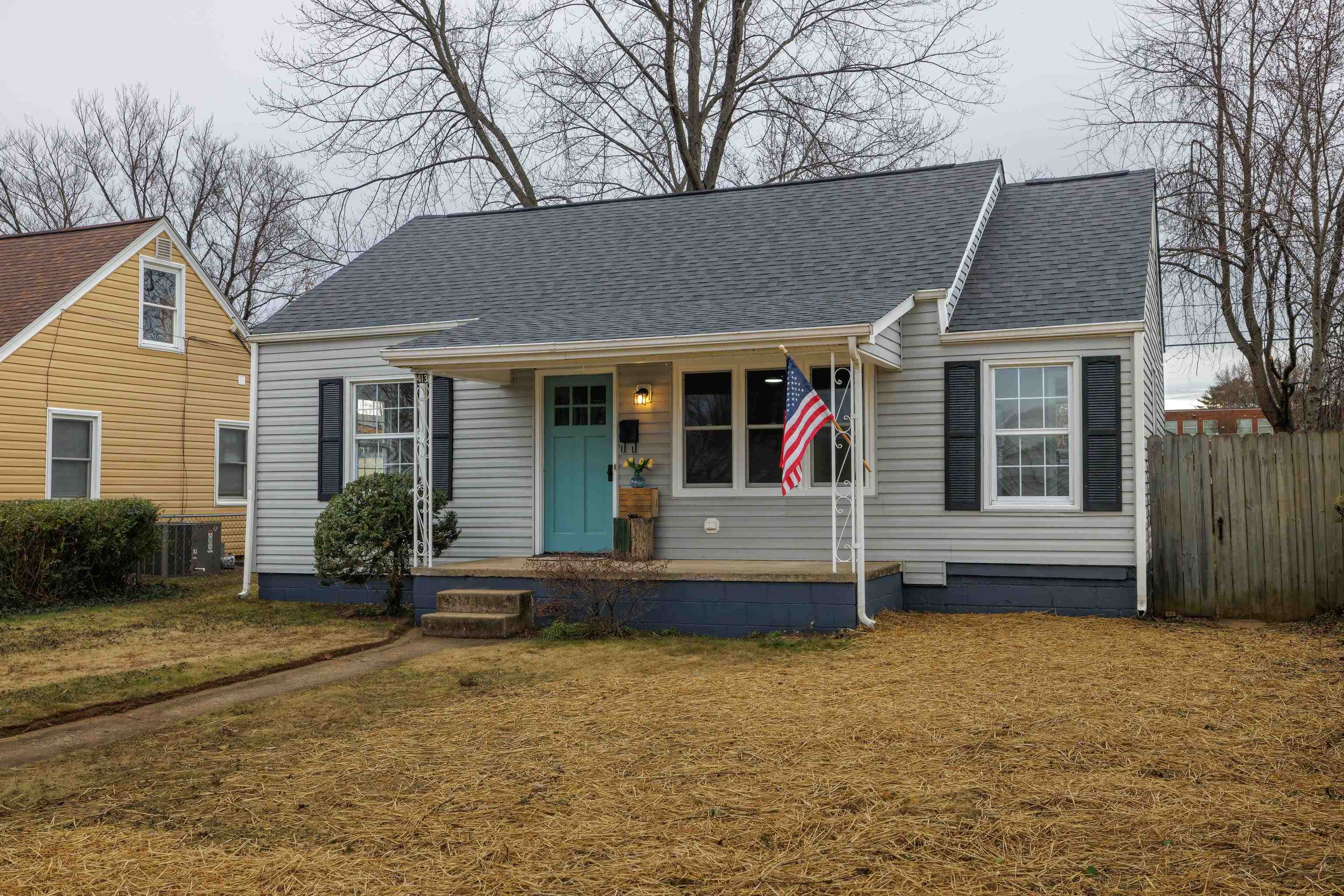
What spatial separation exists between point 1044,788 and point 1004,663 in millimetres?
3156

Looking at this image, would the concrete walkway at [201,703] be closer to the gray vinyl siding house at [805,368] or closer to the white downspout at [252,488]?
the gray vinyl siding house at [805,368]

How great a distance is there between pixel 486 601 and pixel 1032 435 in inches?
204

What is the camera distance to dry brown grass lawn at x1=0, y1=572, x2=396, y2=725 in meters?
7.08

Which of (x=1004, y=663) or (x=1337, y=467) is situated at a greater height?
(x=1337, y=467)

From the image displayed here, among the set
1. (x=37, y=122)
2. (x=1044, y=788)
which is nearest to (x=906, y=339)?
(x=1044, y=788)

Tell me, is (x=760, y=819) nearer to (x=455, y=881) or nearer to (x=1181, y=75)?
(x=455, y=881)

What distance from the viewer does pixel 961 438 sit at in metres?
10.1

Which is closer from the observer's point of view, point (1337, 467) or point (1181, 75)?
point (1337, 467)

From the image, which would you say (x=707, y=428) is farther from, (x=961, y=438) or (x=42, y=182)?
(x=42, y=182)

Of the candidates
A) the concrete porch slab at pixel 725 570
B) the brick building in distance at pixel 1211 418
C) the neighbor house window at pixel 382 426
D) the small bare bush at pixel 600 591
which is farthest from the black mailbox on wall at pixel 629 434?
the brick building in distance at pixel 1211 418

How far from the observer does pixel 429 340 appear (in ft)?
34.7

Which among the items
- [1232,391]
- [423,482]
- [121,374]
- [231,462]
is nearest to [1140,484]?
[423,482]

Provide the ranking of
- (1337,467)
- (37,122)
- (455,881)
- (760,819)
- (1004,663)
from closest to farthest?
(455,881)
(760,819)
(1004,663)
(1337,467)
(37,122)

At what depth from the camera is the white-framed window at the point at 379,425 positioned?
12062 millimetres
